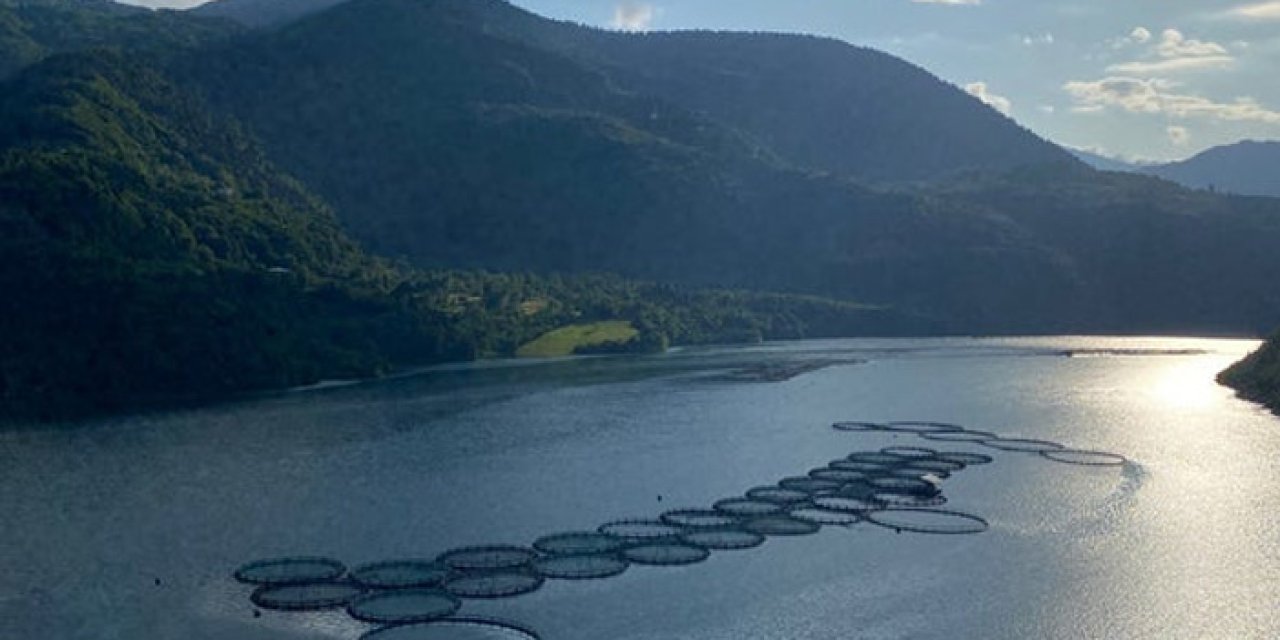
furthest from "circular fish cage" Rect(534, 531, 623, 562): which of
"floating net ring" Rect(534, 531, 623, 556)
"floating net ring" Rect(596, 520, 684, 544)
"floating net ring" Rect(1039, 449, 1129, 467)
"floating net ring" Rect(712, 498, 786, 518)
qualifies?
"floating net ring" Rect(1039, 449, 1129, 467)

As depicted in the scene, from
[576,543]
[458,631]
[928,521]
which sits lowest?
[458,631]

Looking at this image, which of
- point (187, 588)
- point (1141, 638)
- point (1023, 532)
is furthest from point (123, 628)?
point (1023, 532)

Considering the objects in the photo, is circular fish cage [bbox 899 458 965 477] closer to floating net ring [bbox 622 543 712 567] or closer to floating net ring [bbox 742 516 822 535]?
floating net ring [bbox 742 516 822 535]

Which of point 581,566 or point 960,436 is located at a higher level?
point 960,436

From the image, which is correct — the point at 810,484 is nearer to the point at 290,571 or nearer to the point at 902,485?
the point at 902,485

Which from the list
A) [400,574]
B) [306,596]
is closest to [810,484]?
[400,574]

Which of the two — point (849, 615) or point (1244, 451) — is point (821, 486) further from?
point (1244, 451)

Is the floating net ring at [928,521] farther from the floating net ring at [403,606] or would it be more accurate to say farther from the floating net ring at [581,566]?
the floating net ring at [403,606]
